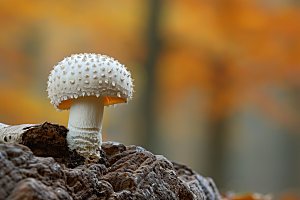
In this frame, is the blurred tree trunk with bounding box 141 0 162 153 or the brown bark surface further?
the blurred tree trunk with bounding box 141 0 162 153

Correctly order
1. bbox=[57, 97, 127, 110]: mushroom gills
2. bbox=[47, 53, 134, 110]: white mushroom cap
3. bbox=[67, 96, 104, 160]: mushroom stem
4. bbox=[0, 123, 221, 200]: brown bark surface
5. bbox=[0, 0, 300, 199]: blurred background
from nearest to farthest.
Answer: bbox=[0, 123, 221, 200]: brown bark surface
bbox=[47, 53, 134, 110]: white mushroom cap
bbox=[67, 96, 104, 160]: mushroom stem
bbox=[57, 97, 127, 110]: mushroom gills
bbox=[0, 0, 300, 199]: blurred background

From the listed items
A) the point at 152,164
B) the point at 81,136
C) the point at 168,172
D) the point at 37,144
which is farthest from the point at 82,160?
the point at 168,172

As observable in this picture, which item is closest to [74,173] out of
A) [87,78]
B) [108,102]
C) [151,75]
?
[87,78]

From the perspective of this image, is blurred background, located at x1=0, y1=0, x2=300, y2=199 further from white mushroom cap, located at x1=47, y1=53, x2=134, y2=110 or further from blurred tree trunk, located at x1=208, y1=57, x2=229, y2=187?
white mushroom cap, located at x1=47, y1=53, x2=134, y2=110

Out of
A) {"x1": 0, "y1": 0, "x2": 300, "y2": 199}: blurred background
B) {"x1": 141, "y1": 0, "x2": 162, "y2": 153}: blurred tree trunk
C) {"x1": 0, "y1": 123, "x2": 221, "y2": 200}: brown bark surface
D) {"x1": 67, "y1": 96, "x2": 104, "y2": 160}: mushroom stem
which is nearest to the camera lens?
{"x1": 0, "y1": 123, "x2": 221, "y2": 200}: brown bark surface

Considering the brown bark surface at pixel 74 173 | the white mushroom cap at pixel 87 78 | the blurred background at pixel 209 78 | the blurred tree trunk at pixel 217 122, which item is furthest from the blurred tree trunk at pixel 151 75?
the white mushroom cap at pixel 87 78

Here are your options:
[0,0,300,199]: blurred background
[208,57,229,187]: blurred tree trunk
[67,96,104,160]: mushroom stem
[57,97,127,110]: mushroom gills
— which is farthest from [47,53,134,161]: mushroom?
[208,57,229,187]: blurred tree trunk

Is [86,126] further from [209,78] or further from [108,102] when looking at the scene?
[209,78]

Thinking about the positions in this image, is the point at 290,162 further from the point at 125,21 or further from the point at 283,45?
the point at 125,21
